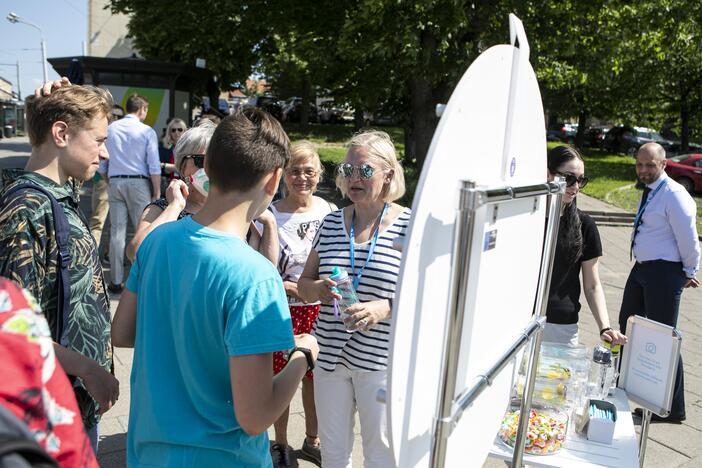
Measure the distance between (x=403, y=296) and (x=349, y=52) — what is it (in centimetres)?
1051

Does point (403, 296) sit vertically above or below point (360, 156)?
below

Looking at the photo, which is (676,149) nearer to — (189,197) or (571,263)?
(571,263)

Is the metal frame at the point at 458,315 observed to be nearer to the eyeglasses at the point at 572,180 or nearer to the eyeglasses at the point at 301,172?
the eyeglasses at the point at 572,180

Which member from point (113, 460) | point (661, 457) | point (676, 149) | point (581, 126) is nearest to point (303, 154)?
point (113, 460)

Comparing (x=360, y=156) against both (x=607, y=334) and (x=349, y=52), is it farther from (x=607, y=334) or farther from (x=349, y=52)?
(x=349, y=52)

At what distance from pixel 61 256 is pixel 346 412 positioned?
1.46 m

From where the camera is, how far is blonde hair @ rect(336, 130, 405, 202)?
2.80 m

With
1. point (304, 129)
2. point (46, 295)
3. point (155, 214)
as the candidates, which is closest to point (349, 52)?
Result: point (155, 214)

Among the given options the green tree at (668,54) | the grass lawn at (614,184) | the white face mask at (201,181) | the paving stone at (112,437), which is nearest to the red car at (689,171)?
the grass lawn at (614,184)

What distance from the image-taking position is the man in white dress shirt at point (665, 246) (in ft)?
14.4

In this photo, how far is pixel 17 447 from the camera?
75 centimetres

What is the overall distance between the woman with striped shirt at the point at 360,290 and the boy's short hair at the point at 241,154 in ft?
3.57

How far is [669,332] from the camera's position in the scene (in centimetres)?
280

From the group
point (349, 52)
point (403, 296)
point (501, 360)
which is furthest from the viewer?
point (349, 52)
